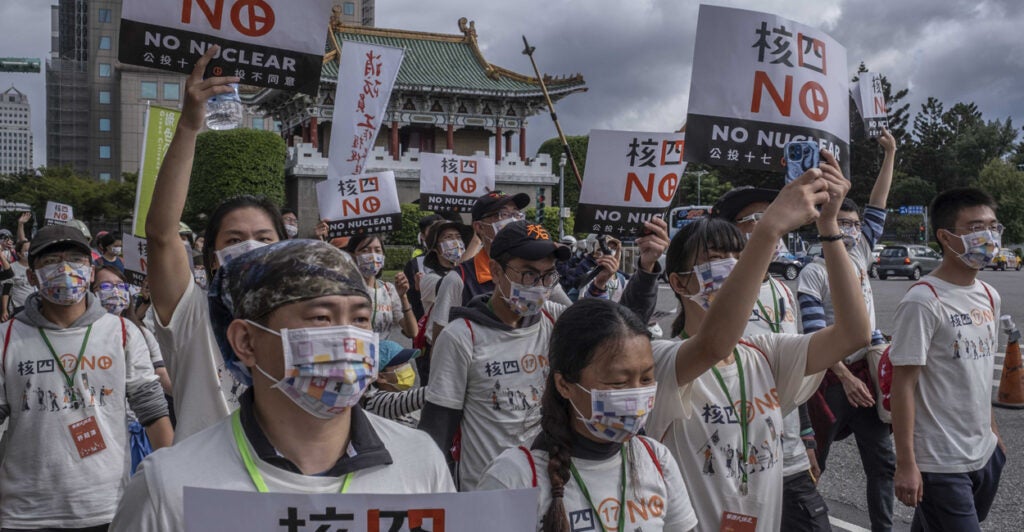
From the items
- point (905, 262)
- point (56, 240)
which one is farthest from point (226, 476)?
point (905, 262)

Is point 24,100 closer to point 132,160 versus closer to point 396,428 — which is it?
point 132,160

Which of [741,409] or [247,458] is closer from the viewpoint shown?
[247,458]

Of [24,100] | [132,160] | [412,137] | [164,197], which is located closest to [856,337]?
[164,197]

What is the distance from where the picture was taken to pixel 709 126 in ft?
14.2

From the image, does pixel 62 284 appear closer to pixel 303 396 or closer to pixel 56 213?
pixel 303 396

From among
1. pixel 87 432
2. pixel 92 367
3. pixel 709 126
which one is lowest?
pixel 87 432

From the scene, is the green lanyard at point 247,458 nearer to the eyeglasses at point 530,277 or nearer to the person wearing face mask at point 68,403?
the eyeglasses at point 530,277

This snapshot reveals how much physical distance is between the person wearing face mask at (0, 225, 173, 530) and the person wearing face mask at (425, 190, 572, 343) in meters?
1.52

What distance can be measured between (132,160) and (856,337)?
79.0 meters

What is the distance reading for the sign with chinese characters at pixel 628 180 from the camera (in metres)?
6.16

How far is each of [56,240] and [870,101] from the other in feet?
15.5

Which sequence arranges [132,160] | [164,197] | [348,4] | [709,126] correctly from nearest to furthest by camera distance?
[164,197] < [709,126] < [132,160] < [348,4]

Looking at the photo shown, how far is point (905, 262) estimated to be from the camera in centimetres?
3466

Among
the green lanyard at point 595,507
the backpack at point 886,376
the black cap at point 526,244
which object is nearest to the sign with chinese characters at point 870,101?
the backpack at point 886,376
